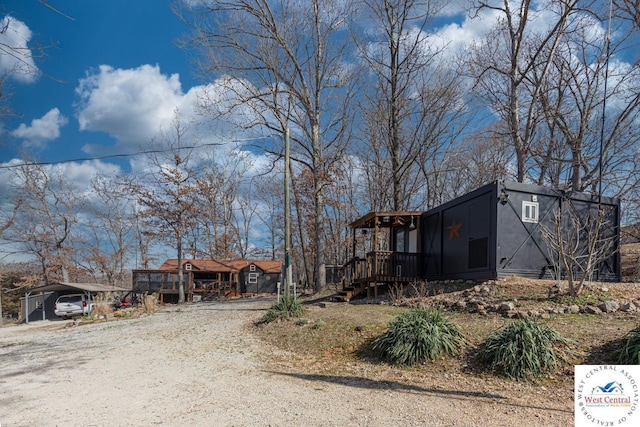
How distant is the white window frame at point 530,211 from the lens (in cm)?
1129

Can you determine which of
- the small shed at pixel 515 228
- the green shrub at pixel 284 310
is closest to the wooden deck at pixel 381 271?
the small shed at pixel 515 228

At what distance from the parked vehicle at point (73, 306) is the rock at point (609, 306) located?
2446 cm

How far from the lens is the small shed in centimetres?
1097

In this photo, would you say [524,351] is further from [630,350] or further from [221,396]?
[221,396]

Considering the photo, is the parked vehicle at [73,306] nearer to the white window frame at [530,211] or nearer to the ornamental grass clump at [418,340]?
the ornamental grass clump at [418,340]

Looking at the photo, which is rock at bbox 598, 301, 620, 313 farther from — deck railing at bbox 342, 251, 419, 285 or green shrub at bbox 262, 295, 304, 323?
deck railing at bbox 342, 251, 419, 285

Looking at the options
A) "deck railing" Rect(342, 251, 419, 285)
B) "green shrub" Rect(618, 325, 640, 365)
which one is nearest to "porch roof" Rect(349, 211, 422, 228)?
"deck railing" Rect(342, 251, 419, 285)

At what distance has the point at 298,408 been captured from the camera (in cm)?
495

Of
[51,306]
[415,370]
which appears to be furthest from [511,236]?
[51,306]

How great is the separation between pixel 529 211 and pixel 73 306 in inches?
966

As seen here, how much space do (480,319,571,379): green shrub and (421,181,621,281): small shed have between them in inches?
196

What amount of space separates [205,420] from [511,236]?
9065mm

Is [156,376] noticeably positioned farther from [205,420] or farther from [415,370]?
[415,370]

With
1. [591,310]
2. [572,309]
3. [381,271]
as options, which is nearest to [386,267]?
[381,271]
